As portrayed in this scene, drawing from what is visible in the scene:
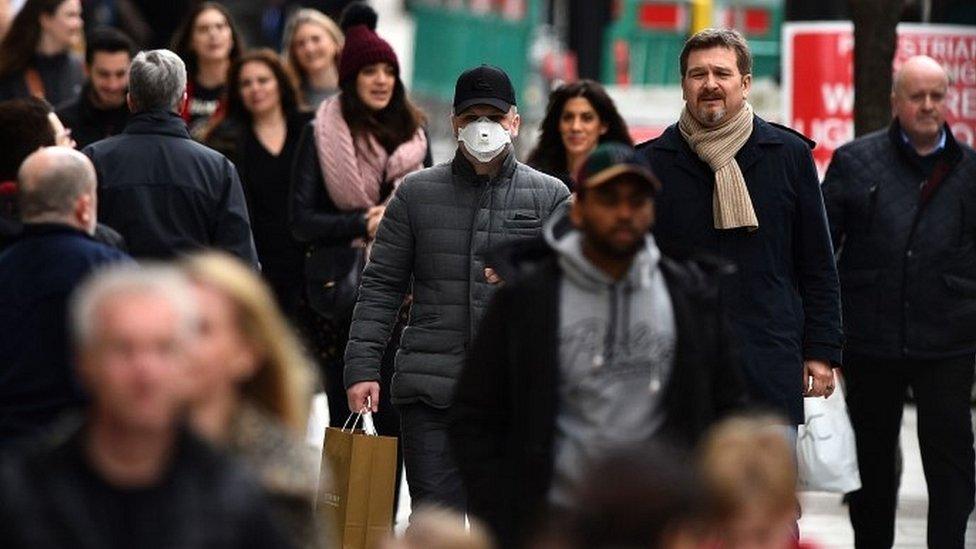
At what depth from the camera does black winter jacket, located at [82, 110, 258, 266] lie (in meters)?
8.79

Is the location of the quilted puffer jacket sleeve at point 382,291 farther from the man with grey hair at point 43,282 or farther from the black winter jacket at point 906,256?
the black winter jacket at point 906,256

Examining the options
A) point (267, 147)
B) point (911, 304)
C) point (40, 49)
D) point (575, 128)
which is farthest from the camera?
point (40, 49)

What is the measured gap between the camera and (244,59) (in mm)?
11398

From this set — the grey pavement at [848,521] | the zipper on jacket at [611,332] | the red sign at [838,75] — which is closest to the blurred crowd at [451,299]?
the zipper on jacket at [611,332]

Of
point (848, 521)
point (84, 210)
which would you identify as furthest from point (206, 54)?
point (84, 210)

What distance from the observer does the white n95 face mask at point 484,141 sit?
8.28 m

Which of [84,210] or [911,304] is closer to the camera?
[84,210]

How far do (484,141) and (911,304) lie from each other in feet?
7.07

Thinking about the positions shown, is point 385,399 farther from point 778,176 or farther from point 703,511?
point 703,511

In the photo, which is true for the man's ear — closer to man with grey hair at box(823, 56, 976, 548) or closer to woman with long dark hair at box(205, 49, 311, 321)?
man with grey hair at box(823, 56, 976, 548)

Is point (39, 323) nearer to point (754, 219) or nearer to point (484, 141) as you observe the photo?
point (484, 141)

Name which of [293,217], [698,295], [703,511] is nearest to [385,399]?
[293,217]

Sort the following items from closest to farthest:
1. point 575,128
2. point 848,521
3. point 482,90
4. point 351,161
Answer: point 482,90, point 351,161, point 575,128, point 848,521

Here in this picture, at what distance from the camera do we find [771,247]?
26.8 ft
